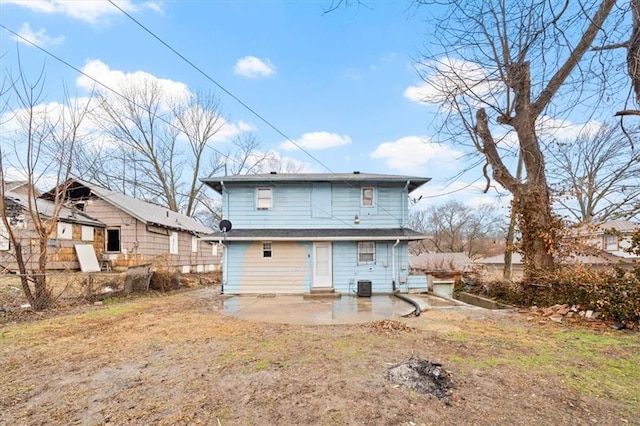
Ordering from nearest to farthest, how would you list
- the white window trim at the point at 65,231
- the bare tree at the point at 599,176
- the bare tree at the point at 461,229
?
the bare tree at the point at 599,176, the white window trim at the point at 65,231, the bare tree at the point at 461,229

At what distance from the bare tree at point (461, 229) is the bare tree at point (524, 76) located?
30170 mm

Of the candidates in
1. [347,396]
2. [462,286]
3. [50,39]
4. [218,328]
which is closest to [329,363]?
[347,396]

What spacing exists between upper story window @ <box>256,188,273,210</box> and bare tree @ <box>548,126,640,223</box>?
30.5 feet

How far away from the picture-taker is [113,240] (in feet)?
58.2

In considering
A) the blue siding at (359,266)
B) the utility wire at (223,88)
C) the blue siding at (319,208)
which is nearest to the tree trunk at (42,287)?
the blue siding at (319,208)

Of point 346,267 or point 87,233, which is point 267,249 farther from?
point 87,233

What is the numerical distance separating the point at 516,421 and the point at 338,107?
12669mm

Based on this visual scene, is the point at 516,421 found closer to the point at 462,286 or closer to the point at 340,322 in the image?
the point at 340,322

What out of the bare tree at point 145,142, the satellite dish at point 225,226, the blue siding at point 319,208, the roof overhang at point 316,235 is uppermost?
the bare tree at point 145,142

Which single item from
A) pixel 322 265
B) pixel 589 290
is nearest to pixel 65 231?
pixel 322 265

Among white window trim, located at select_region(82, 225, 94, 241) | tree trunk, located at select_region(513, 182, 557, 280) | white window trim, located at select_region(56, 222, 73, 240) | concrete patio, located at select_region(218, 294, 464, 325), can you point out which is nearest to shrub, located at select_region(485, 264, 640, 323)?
tree trunk, located at select_region(513, 182, 557, 280)

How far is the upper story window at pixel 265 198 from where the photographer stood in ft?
40.8

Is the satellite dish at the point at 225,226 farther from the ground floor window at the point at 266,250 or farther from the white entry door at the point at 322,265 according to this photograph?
the white entry door at the point at 322,265

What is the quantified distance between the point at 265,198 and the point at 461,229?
34.8 meters
